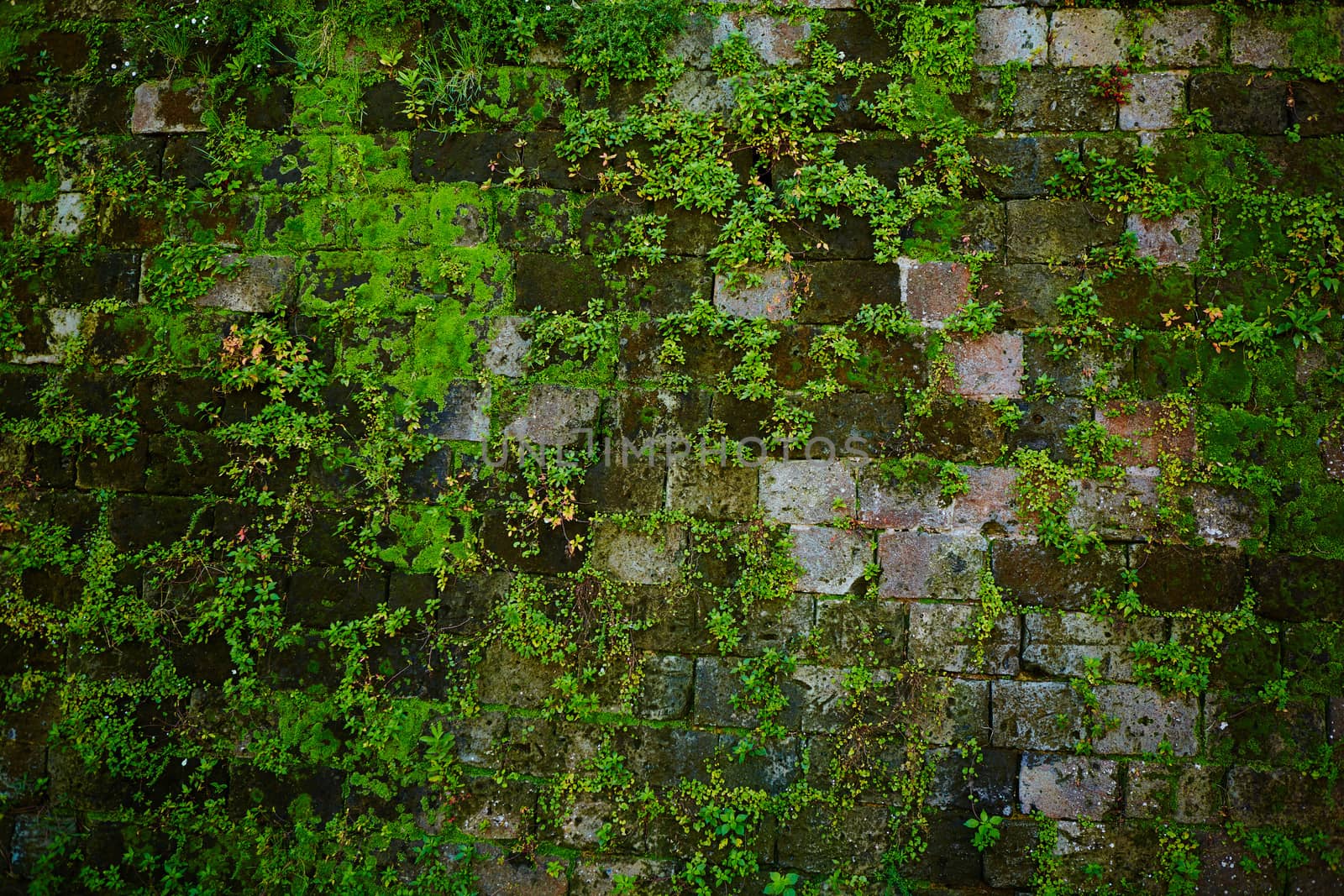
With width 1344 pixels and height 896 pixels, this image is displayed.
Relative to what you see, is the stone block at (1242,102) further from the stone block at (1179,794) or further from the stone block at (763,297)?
the stone block at (1179,794)

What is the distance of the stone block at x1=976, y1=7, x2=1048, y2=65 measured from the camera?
3.86 meters

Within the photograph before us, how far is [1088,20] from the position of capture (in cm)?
386

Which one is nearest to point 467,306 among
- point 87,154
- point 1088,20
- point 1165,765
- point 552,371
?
point 552,371

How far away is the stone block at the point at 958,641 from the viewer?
3.71 metres

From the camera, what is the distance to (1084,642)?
145 inches

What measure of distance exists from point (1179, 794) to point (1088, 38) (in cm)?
362

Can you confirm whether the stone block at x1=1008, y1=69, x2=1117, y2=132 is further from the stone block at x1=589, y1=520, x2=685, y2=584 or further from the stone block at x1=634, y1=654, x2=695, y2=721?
the stone block at x1=634, y1=654, x2=695, y2=721

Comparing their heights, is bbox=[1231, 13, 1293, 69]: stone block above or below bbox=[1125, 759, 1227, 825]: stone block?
above

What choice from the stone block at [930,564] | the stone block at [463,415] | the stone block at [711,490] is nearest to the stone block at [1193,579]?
the stone block at [930,564]

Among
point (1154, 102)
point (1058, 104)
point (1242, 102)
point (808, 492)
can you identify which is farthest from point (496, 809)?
point (1242, 102)

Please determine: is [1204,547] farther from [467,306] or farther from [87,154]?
[87,154]

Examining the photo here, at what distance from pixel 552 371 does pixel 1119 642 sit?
2993mm

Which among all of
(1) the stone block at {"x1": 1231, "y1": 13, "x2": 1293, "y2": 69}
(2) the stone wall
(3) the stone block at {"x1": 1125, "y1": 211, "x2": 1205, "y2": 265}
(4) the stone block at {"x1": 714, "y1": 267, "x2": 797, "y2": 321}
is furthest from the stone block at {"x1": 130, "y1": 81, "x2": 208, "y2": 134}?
(1) the stone block at {"x1": 1231, "y1": 13, "x2": 1293, "y2": 69}

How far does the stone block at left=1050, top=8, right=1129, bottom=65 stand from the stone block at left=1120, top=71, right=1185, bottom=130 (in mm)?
168
